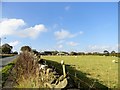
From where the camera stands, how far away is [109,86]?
14.0 m

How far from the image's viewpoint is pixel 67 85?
856 cm

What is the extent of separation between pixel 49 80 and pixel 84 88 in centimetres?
144

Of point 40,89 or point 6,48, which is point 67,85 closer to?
point 40,89

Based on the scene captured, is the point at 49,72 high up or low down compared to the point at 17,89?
up

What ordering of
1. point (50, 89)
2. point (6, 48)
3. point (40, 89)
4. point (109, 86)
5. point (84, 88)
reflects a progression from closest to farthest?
1. point (50, 89)
2. point (40, 89)
3. point (84, 88)
4. point (109, 86)
5. point (6, 48)

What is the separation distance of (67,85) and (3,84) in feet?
21.3

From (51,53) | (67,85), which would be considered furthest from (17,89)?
(51,53)

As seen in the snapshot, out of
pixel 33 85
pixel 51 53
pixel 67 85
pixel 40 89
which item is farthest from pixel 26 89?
pixel 51 53

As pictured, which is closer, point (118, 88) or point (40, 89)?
point (40, 89)

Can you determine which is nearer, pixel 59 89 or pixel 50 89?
pixel 59 89

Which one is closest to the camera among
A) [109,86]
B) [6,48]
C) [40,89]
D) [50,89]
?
[50,89]

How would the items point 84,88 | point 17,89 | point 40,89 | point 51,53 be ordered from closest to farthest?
point 40,89 < point 84,88 < point 17,89 < point 51,53

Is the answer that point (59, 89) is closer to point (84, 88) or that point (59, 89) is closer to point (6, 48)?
point (84, 88)

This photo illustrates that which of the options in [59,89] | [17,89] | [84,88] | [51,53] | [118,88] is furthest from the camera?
[51,53]
